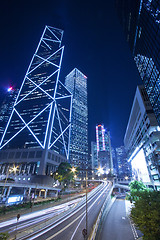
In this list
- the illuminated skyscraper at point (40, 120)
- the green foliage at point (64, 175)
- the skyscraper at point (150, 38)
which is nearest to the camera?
→ the skyscraper at point (150, 38)

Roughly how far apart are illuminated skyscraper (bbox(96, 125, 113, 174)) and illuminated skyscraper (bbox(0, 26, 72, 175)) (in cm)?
7288

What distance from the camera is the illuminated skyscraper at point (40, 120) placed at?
81.1 m

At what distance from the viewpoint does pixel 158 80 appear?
1372 inches

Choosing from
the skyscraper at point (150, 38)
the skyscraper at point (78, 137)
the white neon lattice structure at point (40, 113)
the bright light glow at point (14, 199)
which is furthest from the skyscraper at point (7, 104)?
the skyscraper at point (150, 38)

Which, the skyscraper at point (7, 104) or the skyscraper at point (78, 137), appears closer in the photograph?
the skyscraper at point (7, 104)

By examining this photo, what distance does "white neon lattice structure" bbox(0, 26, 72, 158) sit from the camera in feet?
284

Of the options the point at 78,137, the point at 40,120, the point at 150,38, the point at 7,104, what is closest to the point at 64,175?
the point at 40,120

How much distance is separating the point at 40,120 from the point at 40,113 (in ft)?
21.5

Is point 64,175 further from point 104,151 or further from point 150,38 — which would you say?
point 104,151

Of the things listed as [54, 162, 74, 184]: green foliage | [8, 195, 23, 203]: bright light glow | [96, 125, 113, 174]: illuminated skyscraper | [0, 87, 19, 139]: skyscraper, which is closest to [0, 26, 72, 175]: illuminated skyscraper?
[54, 162, 74, 184]: green foliage

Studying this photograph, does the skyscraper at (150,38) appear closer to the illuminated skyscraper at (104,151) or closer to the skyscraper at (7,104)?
the skyscraper at (7,104)

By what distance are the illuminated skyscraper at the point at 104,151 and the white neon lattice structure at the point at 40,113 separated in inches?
2844

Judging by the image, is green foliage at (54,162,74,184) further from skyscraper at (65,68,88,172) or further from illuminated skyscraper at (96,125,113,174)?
illuminated skyscraper at (96,125,113,174)

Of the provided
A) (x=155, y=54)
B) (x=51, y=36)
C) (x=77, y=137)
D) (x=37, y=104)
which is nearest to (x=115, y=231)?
(x=155, y=54)
